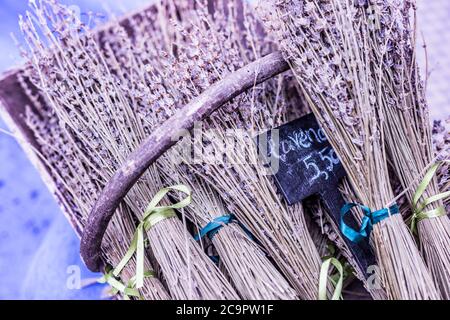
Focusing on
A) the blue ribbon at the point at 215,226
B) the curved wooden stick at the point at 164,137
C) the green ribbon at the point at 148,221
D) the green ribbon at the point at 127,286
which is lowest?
the green ribbon at the point at 127,286

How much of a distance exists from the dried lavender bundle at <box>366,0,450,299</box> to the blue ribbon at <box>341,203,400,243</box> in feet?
0.35

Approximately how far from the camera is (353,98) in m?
1.19

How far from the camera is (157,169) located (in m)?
1.35

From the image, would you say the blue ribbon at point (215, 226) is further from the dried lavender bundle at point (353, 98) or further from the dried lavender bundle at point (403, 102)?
the dried lavender bundle at point (403, 102)

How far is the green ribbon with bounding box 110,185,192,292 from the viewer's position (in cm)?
123

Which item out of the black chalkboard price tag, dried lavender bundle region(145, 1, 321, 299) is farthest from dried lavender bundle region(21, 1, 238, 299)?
the black chalkboard price tag

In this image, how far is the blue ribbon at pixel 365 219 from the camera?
1159 mm

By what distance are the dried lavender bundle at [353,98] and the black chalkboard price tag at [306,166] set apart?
0.26 feet

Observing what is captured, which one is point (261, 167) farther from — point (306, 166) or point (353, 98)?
point (353, 98)

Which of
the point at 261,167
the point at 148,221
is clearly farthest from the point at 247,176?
the point at 148,221

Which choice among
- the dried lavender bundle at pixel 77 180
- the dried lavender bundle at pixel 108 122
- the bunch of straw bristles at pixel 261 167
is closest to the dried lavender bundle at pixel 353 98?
the bunch of straw bristles at pixel 261 167

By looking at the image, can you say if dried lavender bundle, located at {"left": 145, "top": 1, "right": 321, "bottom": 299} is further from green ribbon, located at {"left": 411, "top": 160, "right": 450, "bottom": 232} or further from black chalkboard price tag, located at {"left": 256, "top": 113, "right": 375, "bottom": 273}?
green ribbon, located at {"left": 411, "top": 160, "right": 450, "bottom": 232}
